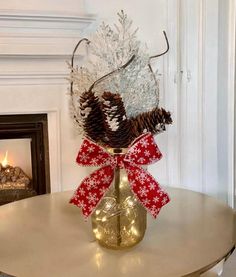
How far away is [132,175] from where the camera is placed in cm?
91

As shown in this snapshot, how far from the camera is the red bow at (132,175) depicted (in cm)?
90

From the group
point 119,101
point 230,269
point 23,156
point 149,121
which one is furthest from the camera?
point 23,156

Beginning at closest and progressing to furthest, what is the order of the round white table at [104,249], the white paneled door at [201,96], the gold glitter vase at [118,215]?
the round white table at [104,249]
the gold glitter vase at [118,215]
the white paneled door at [201,96]

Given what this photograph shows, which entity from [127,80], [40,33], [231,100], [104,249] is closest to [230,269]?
[231,100]

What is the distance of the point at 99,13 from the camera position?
162 centimetres

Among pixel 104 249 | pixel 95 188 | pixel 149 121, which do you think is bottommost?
pixel 104 249

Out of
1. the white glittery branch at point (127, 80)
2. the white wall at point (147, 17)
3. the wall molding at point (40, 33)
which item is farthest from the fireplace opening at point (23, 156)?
the white glittery branch at point (127, 80)

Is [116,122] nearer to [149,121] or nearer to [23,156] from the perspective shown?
[149,121]

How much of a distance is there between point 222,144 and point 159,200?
0.87 meters

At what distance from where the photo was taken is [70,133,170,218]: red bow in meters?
0.90

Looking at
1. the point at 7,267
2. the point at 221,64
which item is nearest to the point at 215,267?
the point at 7,267

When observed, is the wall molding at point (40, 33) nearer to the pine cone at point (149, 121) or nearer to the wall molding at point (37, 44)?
the wall molding at point (37, 44)

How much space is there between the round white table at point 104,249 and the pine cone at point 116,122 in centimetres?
24

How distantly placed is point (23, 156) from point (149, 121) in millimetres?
994
